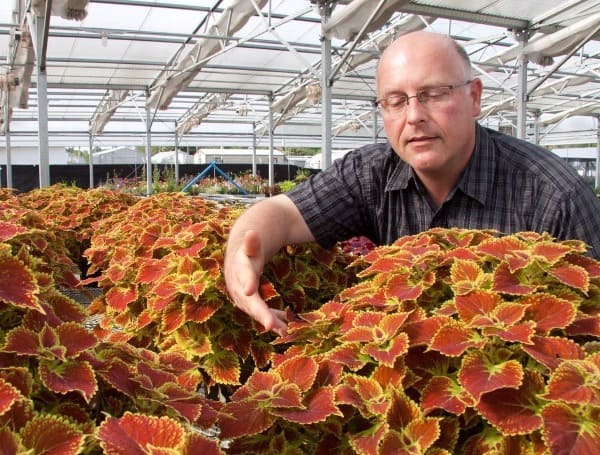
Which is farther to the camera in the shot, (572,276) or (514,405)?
(572,276)

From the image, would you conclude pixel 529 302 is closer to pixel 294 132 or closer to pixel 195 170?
pixel 294 132

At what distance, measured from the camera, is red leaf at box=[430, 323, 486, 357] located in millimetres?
745

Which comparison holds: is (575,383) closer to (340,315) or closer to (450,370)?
(450,370)

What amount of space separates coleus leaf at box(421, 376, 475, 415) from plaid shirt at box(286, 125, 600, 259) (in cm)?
88

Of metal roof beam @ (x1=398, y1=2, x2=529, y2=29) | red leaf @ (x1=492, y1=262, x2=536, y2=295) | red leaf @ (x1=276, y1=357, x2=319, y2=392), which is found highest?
metal roof beam @ (x1=398, y1=2, x2=529, y2=29)

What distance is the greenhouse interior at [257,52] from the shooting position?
7.37m

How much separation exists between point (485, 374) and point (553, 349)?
4.1 inches

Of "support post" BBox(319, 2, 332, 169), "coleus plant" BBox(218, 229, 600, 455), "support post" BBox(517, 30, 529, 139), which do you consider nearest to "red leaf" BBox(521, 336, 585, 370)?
"coleus plant" BBox(218, 229, 600, 455)

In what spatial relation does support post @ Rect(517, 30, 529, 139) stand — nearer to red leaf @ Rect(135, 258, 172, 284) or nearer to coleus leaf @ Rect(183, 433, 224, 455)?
red leaf @ Rect(135, 258, 172, 284)

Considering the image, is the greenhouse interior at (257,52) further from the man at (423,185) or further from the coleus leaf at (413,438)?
the coleus leaf at (413,438)

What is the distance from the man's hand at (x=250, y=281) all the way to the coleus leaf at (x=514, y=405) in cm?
51

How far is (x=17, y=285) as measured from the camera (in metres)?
0.73

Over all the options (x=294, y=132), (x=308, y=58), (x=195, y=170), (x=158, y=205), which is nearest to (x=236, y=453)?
(x=158, y=205)

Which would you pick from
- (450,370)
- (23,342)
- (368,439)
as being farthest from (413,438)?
(23,342)
